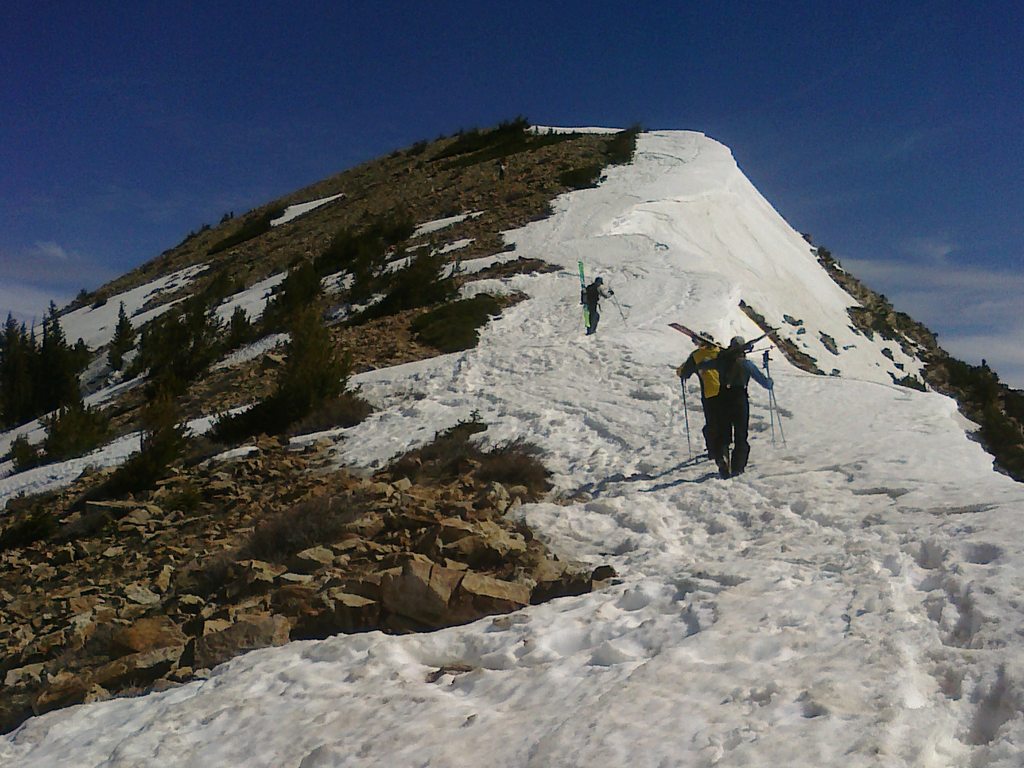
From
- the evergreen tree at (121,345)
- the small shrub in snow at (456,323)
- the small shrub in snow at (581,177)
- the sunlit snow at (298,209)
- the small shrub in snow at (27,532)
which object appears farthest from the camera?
the sunlit snow at (298,209)

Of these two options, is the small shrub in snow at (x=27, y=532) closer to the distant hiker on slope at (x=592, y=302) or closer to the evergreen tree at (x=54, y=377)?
the distant hiker on slope at (x=592, y=302)

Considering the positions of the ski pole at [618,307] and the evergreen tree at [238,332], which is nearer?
the ski pole at [618,307]

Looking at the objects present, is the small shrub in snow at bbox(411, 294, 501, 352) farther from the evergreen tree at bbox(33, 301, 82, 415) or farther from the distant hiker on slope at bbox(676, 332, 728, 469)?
the evergreen tree at bbox(33, 301, 82, 415)

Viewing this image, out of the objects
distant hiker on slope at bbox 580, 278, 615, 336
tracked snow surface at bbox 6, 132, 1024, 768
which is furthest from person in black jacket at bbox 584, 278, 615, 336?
tracked snow surface at bbox 6, 132, 1024, 768

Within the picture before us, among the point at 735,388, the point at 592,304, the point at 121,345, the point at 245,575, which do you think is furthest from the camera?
the point at 121,345

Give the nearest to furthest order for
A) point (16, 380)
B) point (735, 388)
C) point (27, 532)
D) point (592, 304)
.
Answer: point (735, 388) < point (27, 532) < point (592, 304) < point (16, 380)

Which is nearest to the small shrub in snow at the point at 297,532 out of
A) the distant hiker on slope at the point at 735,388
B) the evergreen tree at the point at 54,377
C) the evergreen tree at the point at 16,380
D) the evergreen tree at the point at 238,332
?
the distant hiker on slope at the point at 735,388

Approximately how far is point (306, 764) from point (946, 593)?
3.28 metres

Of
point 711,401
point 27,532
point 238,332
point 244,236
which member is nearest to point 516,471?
point 711,401

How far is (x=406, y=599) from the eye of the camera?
4.91m

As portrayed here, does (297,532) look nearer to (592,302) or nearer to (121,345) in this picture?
(592,302)

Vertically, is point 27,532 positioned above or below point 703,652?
above

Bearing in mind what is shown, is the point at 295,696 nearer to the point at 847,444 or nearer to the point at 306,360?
the point at 847,444

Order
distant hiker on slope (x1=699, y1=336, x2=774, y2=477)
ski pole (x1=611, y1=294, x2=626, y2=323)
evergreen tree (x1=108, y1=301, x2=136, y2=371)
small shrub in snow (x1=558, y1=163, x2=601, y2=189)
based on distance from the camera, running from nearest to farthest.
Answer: distant hiker on slope (x1=699, y1=336, x2=774, y2=477) → ski pole (x1=611, y1=294, x2=626, y2=323) → evergreen tree (x1=108, y1=301, x2=136, y2=371) → small shrub in snow (x1=558, y1=163, x2=601, y2=189)
